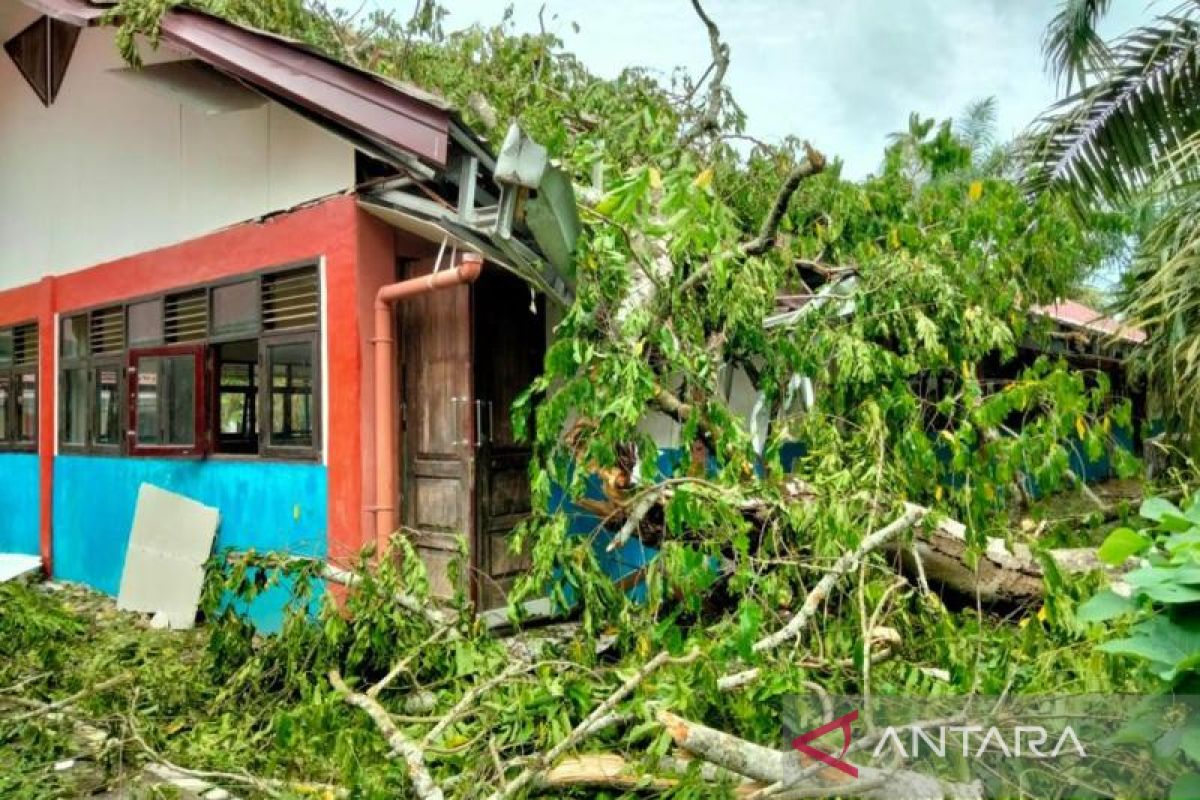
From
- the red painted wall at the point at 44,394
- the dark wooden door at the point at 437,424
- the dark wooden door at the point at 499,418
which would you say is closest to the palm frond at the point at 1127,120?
the dark wooden door at the point at 499,418

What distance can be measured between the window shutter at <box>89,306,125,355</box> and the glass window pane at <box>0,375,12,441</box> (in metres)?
2.41

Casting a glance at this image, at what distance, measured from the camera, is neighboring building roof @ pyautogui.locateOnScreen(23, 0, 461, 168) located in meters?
4.42

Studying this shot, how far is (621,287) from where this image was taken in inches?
160

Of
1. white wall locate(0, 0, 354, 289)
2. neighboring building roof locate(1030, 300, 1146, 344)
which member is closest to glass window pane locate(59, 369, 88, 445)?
white wall locate(0, 0, 354, 289)

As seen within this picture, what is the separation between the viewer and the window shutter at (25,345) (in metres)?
9.09

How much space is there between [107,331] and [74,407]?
1098 mm

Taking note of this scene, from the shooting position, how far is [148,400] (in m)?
7.10

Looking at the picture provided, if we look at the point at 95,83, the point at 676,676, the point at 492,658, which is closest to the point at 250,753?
the point at 492,658

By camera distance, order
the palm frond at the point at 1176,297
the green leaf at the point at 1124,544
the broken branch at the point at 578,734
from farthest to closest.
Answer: the palm frond at the point at 1176,297 < the broken branch at the point at 578,734 < the green leaf at the point at 1124,544

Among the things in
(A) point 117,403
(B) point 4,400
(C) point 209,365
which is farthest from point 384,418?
(B) point 4,400

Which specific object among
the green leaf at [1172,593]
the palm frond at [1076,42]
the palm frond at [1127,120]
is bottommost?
the green leaf at [1172,593]

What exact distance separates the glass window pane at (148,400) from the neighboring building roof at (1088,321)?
6.98 metres

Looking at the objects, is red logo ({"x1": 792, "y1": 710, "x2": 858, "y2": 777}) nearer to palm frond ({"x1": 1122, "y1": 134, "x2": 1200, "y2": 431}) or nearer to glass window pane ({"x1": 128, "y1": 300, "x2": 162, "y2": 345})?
palm frond ({"x1": 1122, "y1": 134, "x2": 1200, "y2": 431})

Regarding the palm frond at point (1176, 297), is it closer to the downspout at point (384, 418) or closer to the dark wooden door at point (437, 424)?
the dark wooden door at point (437, 424)
